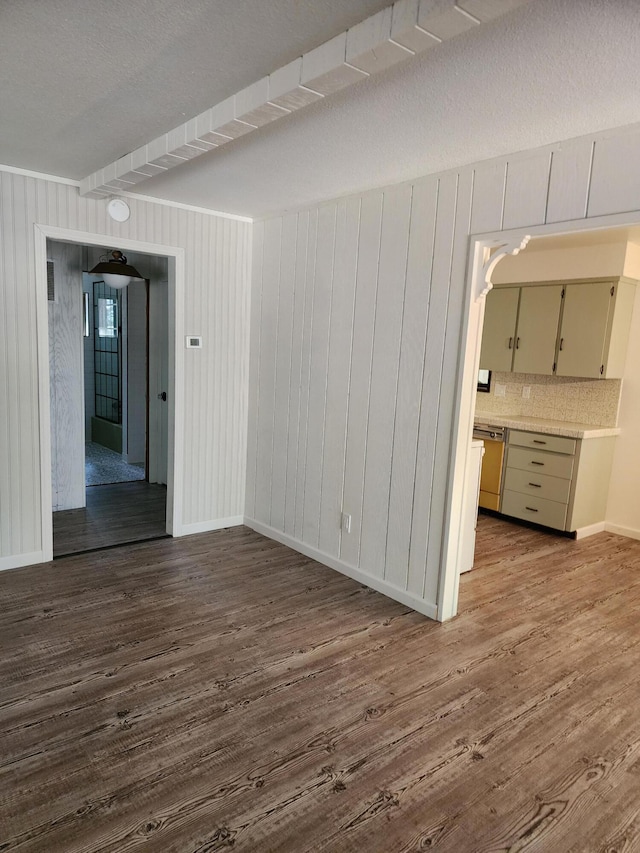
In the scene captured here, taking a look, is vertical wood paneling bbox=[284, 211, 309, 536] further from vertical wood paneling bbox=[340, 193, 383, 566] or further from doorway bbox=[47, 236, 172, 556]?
doorway bbox=[47, 236, 172, 556]

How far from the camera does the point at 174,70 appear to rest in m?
2.08

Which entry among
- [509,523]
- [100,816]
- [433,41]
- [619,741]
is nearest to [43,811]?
[100,816]

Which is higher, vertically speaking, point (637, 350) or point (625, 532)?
point (637, 350)

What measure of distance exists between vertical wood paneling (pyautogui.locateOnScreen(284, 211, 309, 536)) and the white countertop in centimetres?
216

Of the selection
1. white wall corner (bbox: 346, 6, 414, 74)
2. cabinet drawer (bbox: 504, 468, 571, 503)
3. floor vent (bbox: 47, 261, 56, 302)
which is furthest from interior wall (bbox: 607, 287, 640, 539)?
floor vent (bbox: 47, 261, 56, 302)

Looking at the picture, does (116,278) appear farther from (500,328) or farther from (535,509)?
(535,509)

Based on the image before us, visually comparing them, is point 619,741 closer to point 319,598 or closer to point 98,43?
point 319,598

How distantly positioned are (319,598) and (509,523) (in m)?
2.58

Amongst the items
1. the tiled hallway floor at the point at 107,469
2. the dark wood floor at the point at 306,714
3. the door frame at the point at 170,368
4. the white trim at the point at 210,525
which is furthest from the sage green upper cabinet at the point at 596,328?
the tiled hallway floor at the point at 107,469

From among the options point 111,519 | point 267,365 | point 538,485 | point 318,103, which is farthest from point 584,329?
point 111,519

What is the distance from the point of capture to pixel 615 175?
243 centimetres

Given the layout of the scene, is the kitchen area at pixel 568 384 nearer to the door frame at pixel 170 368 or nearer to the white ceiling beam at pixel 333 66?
the door frame at pixel 170 368

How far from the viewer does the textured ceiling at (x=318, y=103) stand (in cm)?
170

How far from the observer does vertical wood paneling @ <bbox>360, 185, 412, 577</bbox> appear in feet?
11.3
